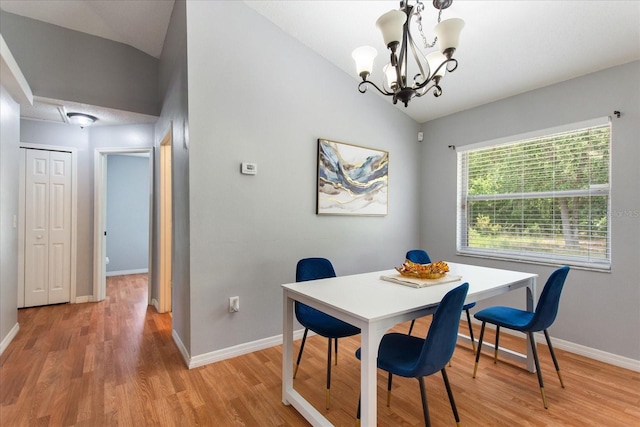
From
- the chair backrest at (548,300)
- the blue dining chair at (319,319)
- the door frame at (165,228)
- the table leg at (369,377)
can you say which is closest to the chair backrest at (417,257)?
the blue dining chair at (319,319)

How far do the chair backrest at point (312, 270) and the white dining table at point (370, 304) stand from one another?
0.75 feet

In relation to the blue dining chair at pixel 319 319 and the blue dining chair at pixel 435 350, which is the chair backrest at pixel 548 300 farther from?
the blue dining chair at pixel 319 319

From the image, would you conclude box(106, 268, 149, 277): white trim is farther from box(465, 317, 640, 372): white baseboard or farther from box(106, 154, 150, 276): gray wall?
box(465, 317, 640, 372): white baseboard

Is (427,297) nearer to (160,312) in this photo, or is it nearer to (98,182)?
(160,312)

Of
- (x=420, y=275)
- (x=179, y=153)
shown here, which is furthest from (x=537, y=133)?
(x=179, y=153)

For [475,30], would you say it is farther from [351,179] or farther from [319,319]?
[319,319]

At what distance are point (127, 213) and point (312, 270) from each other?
527cm

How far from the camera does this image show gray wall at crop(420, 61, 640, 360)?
2426 mm

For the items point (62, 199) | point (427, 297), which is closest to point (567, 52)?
point (427, 297)

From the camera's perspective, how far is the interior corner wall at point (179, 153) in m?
2.48

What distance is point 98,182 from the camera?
4152 mm

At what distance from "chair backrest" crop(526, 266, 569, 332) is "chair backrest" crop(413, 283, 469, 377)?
0.89 metres

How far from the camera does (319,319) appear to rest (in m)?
2.15

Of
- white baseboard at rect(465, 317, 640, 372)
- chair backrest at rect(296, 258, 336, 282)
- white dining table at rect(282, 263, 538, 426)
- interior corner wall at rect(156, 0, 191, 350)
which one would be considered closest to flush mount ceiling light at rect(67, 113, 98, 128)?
interior corner wall at rect(156, 0, 191, 350)
